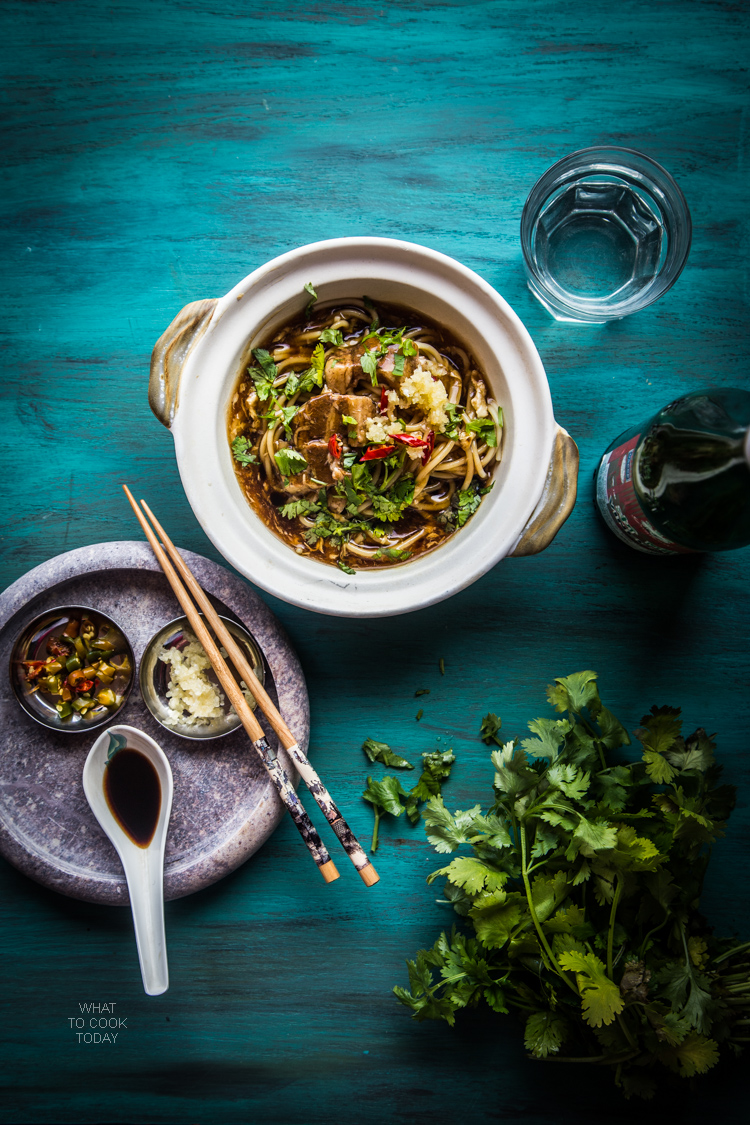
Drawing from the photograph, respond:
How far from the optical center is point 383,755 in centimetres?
178

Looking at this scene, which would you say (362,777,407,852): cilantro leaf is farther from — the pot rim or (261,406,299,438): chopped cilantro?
A: (261,406,299,438): chopped cilantro

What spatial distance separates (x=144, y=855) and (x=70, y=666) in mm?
543

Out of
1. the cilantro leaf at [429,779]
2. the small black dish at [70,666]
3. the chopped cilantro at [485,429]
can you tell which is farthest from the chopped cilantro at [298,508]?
the cilantro leaf at [429,779]

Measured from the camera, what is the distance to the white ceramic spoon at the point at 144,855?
157cm

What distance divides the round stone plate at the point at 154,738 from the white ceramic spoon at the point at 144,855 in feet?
0.18

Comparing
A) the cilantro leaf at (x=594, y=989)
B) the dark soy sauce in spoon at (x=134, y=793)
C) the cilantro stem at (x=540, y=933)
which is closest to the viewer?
the cilantro leaf at (x=594, y=989)

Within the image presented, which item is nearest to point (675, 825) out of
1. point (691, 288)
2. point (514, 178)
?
point (691, 288)

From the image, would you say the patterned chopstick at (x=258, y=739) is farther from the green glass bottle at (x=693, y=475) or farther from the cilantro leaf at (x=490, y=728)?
the green glass bottle at (x=693, y=475)

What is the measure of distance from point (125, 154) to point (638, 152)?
1505 mm

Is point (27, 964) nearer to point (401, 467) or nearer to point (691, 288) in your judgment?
point (401, 467)

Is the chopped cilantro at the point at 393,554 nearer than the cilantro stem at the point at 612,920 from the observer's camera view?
No

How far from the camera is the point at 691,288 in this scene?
1.81 metres

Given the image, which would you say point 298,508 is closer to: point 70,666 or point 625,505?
point 70,666

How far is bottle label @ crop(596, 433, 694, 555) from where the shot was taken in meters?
1.53
